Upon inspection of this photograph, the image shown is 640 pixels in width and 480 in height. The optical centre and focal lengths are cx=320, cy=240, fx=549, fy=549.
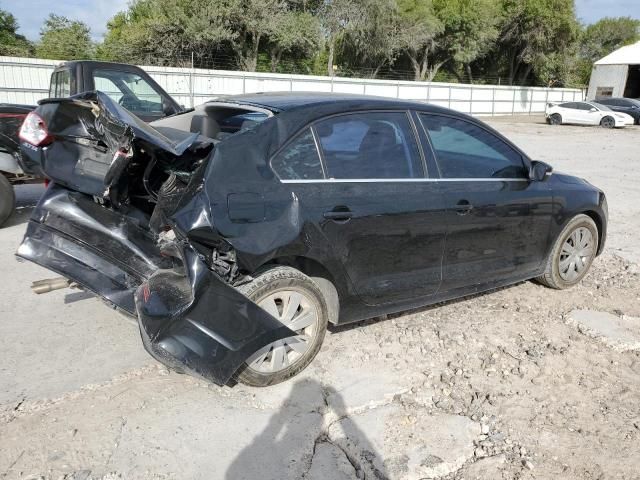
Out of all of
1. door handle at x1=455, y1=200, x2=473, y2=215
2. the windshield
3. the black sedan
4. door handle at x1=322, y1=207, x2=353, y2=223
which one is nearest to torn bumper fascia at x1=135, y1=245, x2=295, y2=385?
door handle at x1=322, y1=207, x2=353, y2=223

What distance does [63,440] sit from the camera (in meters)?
2.81

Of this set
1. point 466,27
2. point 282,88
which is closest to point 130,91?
point 282,88

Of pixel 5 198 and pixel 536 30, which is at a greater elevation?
pixel 536 30

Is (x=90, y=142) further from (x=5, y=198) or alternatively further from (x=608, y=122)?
(x=608, y=122)

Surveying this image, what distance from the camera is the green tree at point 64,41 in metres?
25.3

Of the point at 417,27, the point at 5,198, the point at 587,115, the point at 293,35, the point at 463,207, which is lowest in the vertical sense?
the point at 5,198

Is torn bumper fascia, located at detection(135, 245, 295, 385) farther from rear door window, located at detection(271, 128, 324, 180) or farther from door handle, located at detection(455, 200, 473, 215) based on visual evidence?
door handle, located at detection(455, 200, 473, 215)

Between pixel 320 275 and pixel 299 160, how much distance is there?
2.40 ft

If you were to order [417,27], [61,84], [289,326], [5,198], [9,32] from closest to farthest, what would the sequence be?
[289,326] < [5,198] < [61,84] < [9,32] < [417,27]

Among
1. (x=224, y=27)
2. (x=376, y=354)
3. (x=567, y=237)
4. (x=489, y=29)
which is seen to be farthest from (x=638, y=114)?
(x=376, y=354)

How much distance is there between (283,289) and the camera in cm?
321

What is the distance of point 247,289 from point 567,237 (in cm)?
319

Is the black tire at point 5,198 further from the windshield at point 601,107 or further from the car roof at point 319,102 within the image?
the windshield at point 601,107

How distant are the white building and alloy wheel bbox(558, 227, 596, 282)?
4638 centimetres
